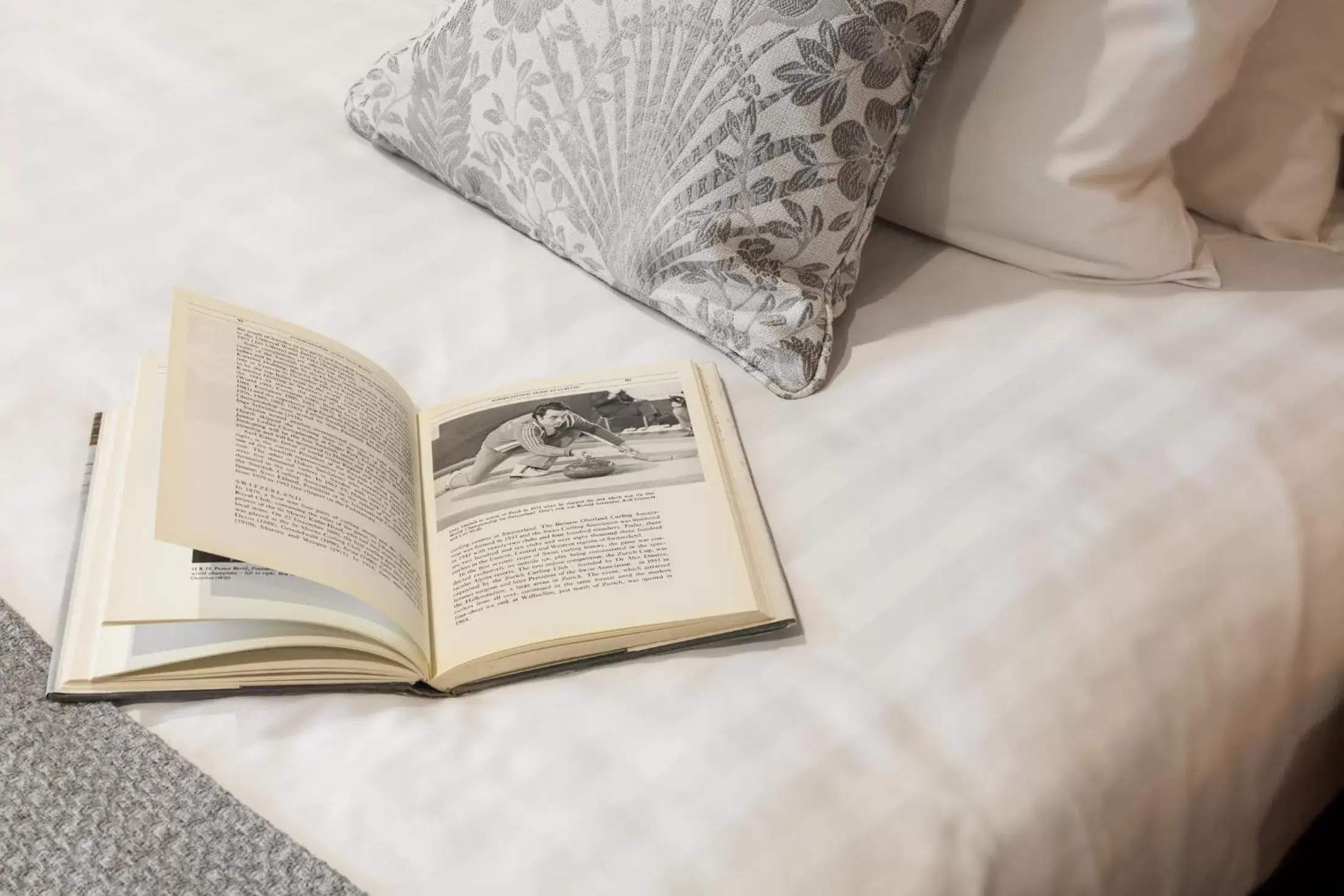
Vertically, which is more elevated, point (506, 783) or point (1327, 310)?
point (1327, 310)

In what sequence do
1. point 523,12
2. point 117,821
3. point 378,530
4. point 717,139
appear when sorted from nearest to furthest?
point 117,821 → point 378,530 → point 717,139 → point 523,12

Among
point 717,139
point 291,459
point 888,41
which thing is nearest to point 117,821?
point 291,459

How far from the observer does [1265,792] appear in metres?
0.78

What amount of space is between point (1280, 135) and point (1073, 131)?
215mm

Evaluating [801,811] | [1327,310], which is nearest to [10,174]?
[801,811]

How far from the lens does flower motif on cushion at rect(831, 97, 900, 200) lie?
84cm

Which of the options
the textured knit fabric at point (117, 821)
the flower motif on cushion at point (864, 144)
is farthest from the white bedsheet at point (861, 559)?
the flower motif on cushion at point (864, 144)

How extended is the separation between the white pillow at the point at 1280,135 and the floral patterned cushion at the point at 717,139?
296 mm

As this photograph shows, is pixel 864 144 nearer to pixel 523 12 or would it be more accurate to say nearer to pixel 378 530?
pixel 523 12

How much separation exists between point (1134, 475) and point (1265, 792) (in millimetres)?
240

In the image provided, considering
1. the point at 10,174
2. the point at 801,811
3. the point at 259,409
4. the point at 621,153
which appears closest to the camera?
the point at 801,811

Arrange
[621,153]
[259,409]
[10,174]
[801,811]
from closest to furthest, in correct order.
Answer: [801,811] < [259,409] < [621,153] < [10,174]

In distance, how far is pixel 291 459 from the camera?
0.74 m

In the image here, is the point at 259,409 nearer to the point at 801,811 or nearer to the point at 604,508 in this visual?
the point at 604,508
